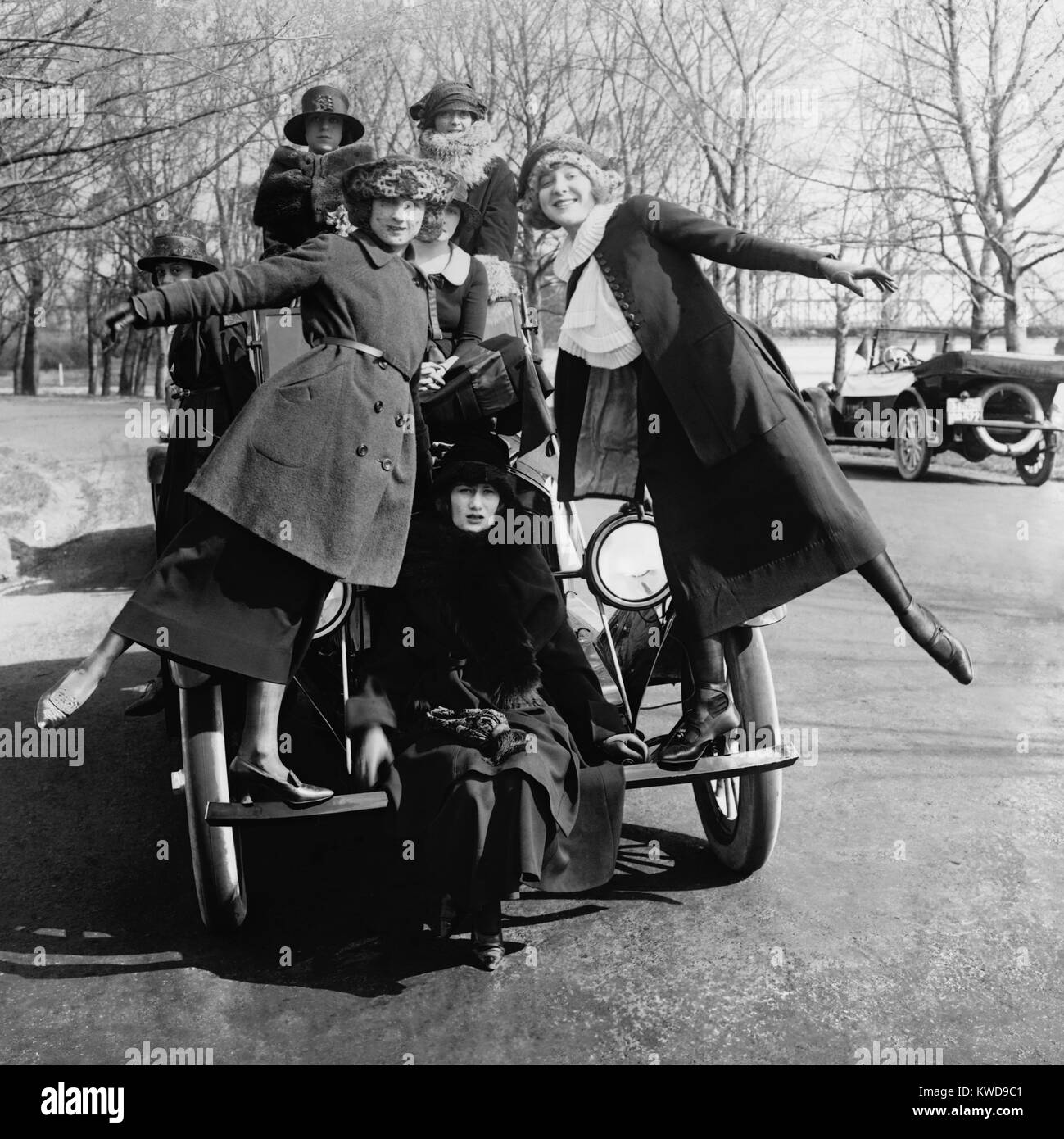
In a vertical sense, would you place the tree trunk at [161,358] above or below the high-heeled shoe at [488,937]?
above

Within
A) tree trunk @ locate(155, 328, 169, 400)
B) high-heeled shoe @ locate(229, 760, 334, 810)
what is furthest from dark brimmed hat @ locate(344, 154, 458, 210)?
tree trunk @ locate(155, 328, 169, 400)

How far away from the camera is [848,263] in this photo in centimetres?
317

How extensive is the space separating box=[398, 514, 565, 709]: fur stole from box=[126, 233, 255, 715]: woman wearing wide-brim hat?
168 cm

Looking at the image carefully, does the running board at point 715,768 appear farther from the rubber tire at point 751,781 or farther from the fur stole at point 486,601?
the fur stole at point 486,601

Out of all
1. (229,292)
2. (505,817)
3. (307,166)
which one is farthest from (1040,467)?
(229,292)

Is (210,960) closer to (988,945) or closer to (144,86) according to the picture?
(988,945)

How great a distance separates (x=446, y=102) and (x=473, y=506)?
2.63 m

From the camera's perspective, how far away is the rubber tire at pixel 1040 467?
537 inches

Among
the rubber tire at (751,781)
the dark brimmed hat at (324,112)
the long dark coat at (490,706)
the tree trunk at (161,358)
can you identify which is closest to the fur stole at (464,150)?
the dark brimmed hat at (324,112)

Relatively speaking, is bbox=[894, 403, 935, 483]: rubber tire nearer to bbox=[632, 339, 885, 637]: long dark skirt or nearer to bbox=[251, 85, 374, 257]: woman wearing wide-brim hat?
bbox=[251, 85, 374, 257]: woman wearing wide-brim hat

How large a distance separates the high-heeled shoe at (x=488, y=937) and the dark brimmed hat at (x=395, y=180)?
6.86 ft

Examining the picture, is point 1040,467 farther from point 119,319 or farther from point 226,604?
point 119,319

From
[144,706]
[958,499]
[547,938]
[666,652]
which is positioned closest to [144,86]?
[144,706]
